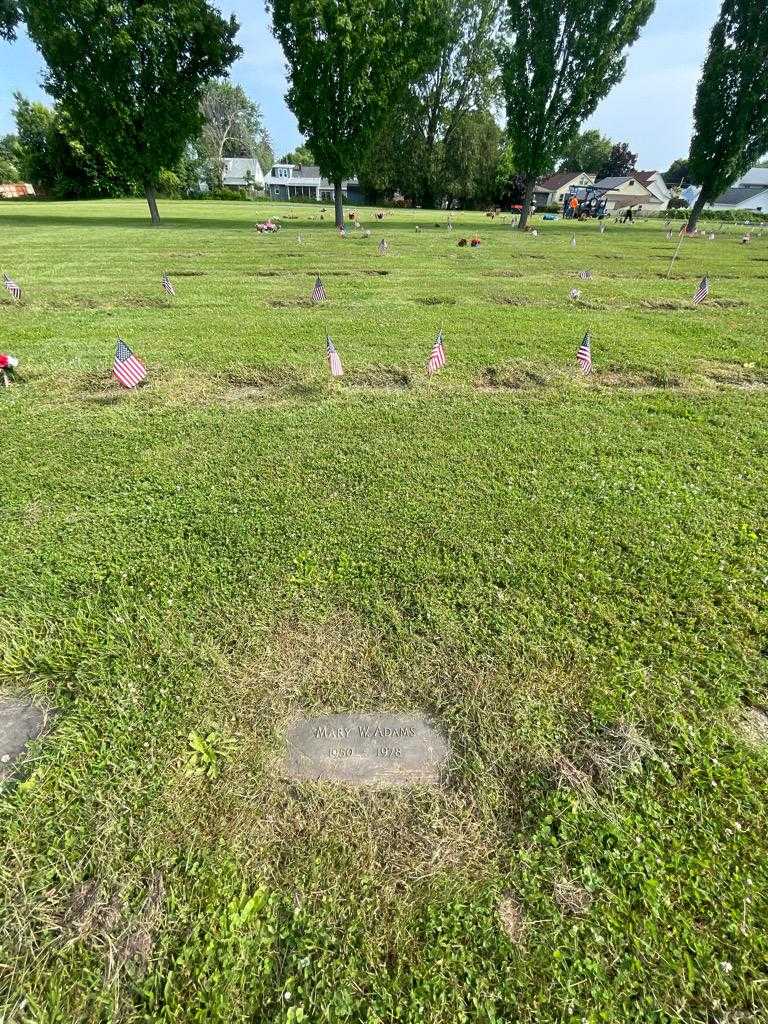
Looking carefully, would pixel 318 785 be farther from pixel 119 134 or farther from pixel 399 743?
pixel 119 134

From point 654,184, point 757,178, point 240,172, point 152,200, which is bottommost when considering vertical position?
point 152,200

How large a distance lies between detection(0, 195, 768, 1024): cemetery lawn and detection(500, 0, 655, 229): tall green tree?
27659mm

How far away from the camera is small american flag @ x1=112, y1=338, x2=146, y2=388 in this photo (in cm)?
552

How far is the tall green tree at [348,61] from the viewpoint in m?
19.1

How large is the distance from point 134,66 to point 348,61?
8463mm

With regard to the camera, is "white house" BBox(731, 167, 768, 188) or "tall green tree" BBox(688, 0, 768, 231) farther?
"white house" BBox(731, 167, 768, 188)

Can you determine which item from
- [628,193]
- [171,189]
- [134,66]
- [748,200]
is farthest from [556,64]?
[748,200]

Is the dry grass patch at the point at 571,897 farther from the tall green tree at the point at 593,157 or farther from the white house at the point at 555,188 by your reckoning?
the tall green tree at the point at 593,157

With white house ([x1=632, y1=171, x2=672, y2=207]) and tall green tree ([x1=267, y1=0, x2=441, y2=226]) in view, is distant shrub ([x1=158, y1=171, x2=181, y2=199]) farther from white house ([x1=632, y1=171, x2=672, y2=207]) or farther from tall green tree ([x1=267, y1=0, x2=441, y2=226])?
white house ([x1=632, y1=171, x2=672, y2=207])

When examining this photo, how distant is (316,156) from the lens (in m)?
23.1

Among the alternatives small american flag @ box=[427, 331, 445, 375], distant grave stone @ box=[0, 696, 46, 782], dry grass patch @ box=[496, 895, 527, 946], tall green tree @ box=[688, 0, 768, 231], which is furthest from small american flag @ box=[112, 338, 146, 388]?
tall green tree @ box=[688, 0, 768, 231]

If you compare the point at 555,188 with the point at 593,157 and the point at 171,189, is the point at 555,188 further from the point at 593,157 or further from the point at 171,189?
the point at 171,189

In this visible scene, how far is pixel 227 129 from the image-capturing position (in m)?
72.8

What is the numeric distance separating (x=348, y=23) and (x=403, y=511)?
2399cm
